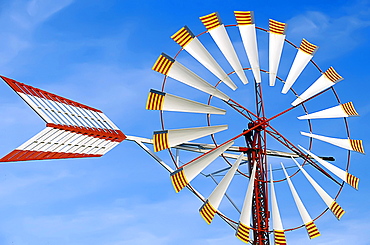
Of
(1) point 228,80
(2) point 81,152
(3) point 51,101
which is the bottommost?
(2) point 81,152

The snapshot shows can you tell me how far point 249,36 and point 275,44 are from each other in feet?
3.60

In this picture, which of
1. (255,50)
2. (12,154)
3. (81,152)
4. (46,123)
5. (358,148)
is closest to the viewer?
(12,154)

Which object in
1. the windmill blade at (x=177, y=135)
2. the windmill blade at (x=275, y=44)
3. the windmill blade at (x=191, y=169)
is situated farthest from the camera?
the windmill blade at (x=275, y=44)

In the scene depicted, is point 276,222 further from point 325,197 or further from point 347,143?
point 347,143

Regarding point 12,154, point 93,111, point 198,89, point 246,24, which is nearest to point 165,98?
point 198,89

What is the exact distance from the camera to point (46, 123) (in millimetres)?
17125

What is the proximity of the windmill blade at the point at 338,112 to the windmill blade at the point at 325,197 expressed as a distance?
1881 millimetres

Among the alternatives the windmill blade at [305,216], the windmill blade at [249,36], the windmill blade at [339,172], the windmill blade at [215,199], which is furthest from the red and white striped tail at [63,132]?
→ the windmill blade at [339,172]

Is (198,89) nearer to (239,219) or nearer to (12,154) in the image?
(239,219)

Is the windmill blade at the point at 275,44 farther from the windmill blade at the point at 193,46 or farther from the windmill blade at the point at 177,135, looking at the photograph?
the windmill blade at the point at 177,135

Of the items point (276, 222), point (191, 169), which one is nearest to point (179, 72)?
point (191, 169)

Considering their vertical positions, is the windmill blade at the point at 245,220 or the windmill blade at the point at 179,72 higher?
the windmill blade at the point at 179,72

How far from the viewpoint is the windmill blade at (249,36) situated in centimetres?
2128

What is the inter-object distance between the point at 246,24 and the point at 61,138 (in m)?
7.63
